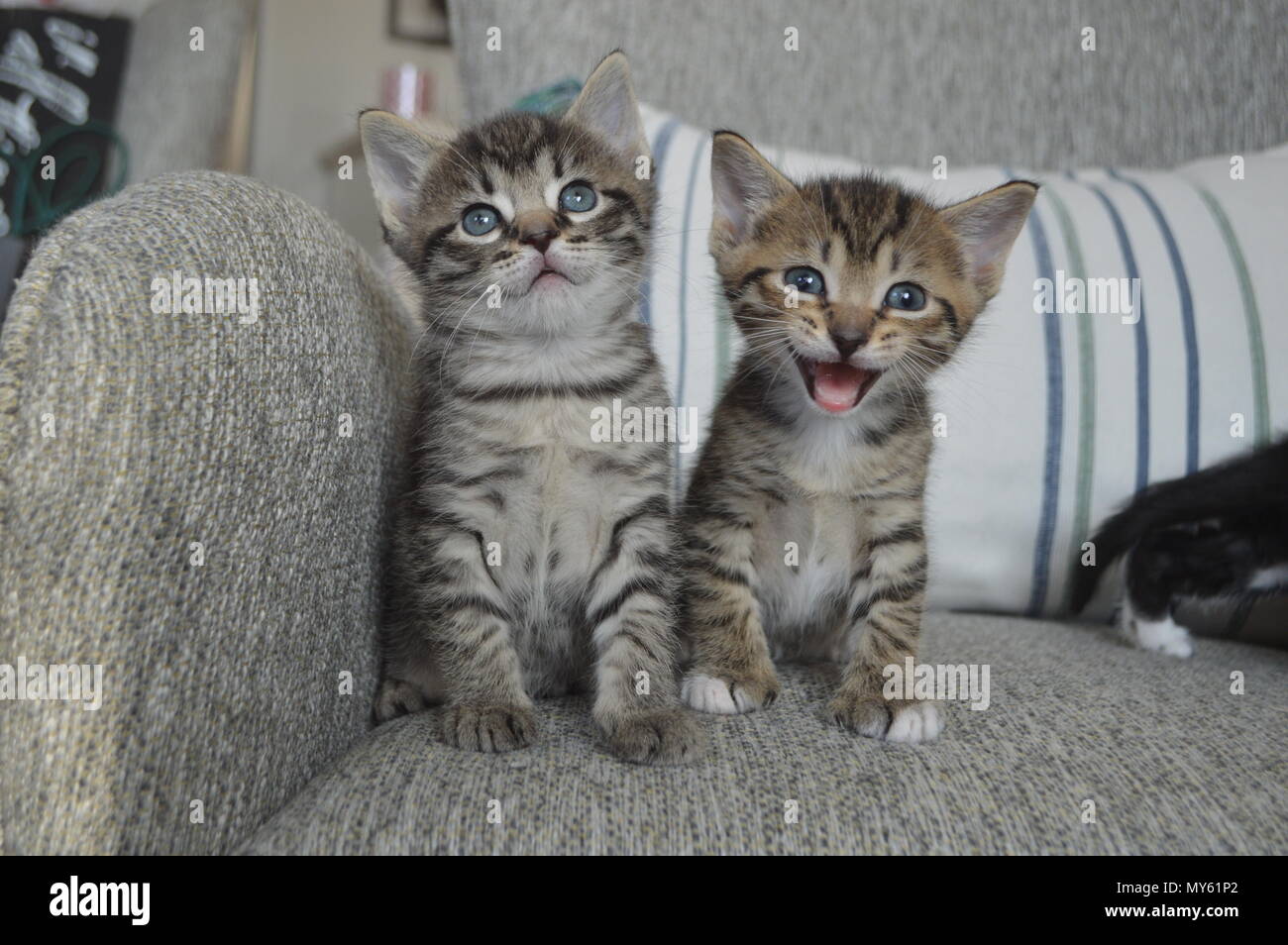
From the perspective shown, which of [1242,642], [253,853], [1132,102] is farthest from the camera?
[1132,102]

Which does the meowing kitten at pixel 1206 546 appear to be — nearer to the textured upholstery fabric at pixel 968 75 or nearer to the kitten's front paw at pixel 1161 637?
the kitten's front paw at pixel 1161 637

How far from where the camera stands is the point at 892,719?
2.86 ft

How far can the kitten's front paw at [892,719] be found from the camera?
0.86 m

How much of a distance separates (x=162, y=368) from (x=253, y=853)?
33 centimetres

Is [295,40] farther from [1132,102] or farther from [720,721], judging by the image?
[720,721]

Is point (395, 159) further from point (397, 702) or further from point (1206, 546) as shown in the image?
point (1206, 546)

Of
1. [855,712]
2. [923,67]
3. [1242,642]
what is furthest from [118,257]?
[923,67]

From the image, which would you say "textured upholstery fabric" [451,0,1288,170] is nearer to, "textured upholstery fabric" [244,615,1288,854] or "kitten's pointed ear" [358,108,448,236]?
"kitten's pointed ear" [358,108,448,236]

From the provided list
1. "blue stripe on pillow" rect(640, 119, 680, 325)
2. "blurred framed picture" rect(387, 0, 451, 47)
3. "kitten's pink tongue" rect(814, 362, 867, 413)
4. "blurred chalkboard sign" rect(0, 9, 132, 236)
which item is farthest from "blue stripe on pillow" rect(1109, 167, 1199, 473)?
"blurred framed picture" rect(387, 0, 451, 47)

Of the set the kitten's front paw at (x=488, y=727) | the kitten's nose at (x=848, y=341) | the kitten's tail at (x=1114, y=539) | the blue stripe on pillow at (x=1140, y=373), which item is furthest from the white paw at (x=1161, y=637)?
the kitten's front paw at (x=488, y=727)

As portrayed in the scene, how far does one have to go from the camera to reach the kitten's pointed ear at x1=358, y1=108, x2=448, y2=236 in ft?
3.36

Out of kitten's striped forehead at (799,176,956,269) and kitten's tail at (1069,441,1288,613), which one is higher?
kitten's striped forehead at (799,176,956,269)

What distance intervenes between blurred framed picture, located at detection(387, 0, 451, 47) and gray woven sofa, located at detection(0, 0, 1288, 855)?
2.88 m

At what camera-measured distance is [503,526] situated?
96 cm
